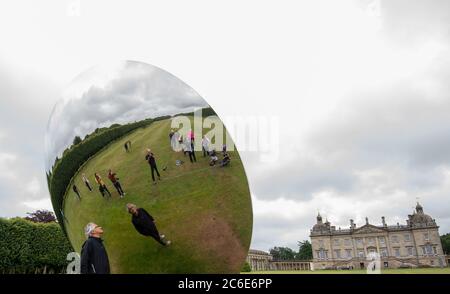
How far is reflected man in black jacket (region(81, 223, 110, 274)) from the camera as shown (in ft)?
20.8

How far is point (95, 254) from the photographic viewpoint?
636 cm

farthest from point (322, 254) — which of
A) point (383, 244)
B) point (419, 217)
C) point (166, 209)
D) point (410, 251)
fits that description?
point (166, 209)

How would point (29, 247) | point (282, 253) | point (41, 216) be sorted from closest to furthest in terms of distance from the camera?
1. point (29, 247)
2. point (41, 216)
3. point (282, 253)

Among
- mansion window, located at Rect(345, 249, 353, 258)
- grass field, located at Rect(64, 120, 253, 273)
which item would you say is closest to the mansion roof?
mansion window, located at Rect(345, 249, 353, 258)

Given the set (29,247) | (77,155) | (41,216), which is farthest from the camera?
(41,216)

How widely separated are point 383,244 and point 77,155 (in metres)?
114

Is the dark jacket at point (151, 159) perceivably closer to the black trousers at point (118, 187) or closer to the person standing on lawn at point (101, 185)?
the black trousers at point (118, 187)

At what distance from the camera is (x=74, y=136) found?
684cm

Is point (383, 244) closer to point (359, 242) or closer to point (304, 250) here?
point (359, 242)

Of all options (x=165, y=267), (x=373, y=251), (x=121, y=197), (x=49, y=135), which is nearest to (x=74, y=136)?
(x=49, y=135)

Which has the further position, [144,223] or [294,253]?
[294,253]

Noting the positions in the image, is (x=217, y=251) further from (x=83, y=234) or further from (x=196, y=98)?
(x=196, y=98)

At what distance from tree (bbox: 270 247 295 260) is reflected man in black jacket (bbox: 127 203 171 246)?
151020 mm
